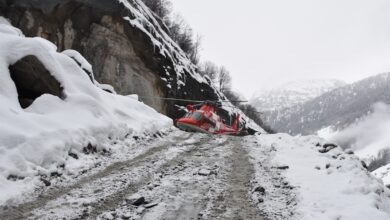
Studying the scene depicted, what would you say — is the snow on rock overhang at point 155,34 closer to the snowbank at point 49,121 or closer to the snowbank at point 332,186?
the snowbank at point 49,121

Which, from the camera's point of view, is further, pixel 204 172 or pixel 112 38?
pixel 112 38

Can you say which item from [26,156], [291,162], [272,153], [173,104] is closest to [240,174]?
[291,162]

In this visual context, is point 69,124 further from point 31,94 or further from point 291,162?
point 291,162

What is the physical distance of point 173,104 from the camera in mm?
35719

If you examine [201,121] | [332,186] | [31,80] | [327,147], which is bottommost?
[332,186]

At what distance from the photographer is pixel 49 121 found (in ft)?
35.3

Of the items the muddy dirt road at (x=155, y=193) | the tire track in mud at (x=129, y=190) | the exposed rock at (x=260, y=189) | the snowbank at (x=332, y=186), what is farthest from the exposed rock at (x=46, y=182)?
the snowbank at (x=332, y=186)

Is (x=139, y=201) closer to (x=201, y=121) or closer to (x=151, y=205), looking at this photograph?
(x=151, y=205)

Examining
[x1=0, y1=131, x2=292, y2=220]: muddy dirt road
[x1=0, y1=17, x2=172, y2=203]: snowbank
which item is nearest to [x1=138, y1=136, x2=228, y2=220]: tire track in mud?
[x1=0, y1=131, x2=292, y2=220]: muddy dirt road

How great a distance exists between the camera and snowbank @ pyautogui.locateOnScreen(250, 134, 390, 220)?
22.3ft

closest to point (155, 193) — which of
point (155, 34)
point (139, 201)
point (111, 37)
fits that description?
point (139, 201)

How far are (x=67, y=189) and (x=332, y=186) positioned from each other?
532 cm

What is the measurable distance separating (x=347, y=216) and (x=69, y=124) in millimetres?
7748

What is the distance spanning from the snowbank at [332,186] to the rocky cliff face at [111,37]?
68.0 ft
